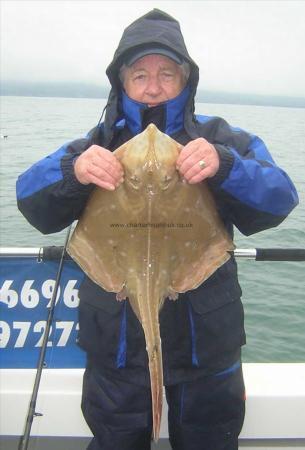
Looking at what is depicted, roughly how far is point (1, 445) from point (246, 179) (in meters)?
2.86

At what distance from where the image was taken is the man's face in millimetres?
2887

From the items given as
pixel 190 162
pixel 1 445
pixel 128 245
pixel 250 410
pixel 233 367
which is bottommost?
pixel 1 445

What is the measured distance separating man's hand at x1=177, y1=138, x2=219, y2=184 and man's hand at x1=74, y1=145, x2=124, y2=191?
0.29 meters

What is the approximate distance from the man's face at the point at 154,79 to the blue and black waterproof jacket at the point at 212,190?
0.05 meters

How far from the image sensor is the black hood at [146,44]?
2.82 meters

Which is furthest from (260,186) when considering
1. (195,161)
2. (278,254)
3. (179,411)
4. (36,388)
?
(36,388)

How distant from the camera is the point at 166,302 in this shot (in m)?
2.82

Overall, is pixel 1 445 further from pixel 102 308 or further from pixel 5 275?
pixel 102 308

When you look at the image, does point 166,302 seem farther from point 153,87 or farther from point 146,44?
point 146,44

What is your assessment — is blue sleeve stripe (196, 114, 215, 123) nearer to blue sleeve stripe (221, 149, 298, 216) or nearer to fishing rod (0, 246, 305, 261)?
blue sleeve stripe (221, 149, 298, 216)

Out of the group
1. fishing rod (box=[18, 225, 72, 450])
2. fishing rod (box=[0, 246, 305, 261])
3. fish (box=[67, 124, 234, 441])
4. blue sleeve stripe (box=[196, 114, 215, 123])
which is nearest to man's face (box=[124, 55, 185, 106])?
blue sleeve stripe (box=[196, 114, 215, 123])

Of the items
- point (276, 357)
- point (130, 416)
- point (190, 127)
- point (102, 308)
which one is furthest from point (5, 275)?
point (276, 357)

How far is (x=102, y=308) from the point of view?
2.79m

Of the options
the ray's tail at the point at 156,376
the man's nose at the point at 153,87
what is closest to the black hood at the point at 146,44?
the man's nose at the point at 153,87
